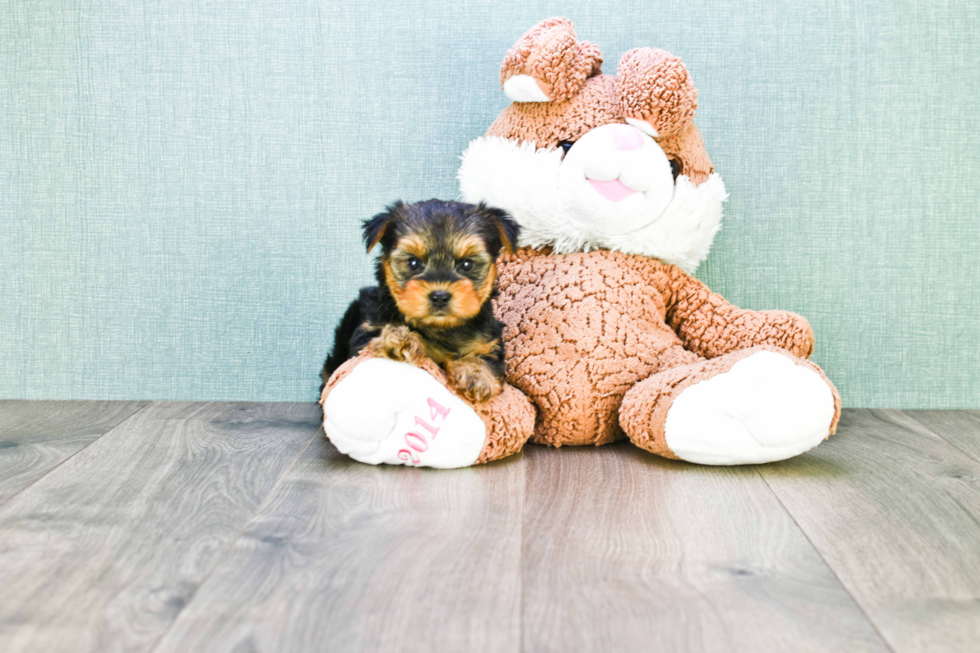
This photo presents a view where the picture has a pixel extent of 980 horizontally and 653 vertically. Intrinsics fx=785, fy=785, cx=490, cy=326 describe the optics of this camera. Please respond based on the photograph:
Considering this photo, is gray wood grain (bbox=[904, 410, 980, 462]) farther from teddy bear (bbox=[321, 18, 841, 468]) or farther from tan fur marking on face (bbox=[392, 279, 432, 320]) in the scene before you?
tan fur marking on face (bbox=[392, 279, 432, 320])

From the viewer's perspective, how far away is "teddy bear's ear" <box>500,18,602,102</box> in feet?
6.42

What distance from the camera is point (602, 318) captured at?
198 cm

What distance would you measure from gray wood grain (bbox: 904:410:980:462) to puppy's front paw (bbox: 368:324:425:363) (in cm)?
140

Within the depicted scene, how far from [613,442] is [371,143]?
1172 millimetres

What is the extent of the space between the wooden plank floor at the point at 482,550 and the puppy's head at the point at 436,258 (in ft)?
1.23

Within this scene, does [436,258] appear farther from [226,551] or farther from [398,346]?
[226,551]

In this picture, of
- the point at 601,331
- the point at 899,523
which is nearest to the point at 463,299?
the point at 601,331

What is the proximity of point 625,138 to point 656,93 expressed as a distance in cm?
13

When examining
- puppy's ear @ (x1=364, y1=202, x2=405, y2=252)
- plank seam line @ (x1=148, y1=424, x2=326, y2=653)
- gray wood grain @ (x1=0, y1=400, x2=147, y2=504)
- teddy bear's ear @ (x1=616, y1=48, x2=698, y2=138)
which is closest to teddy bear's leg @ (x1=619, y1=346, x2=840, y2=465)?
teddy bear's ear @ (x1=616, y1=48, x2=698, y2=138)

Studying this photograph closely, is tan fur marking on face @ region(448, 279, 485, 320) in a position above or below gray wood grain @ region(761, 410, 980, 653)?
above

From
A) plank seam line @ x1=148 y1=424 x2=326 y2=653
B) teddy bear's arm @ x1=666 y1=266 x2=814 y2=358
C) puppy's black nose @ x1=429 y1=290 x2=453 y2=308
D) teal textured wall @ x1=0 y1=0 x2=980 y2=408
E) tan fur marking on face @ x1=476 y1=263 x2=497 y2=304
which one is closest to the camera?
plank seam line @ x1=148 y1=424 x2=326 y2=653

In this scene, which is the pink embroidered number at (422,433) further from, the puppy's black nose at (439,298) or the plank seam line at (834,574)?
the plank seam line at (834,574)

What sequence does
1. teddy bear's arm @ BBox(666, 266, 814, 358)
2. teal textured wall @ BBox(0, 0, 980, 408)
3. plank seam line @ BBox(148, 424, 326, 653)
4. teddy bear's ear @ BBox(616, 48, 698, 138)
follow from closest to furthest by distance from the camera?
plank seam line @ BBox(148, 424, 326, 653) → teddy bear's ear @ BBox(616, 48, 698, 138) → teddy bear's arm @ BBox(666, 266, 814, 358) → teal textured wall @ BBox(0, 0, 980, 408)

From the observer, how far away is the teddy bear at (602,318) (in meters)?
1.72
